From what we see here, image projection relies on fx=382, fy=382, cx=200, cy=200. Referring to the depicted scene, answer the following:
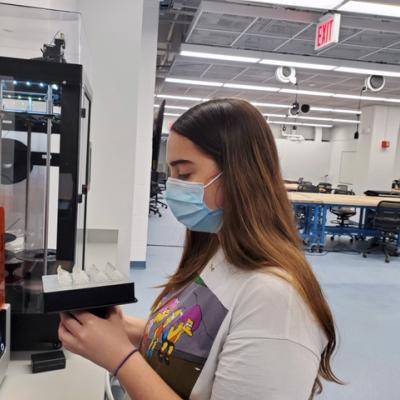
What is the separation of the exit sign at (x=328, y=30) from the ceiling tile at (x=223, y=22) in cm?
92

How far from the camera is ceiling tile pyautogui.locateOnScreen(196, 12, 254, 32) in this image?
15.7 feet

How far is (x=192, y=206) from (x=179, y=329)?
29cm

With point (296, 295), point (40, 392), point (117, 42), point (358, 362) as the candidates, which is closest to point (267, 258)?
point (296, 295)

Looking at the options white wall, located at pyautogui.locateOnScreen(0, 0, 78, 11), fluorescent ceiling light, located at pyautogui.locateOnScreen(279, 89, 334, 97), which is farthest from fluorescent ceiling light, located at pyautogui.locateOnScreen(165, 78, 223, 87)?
white wall, located at pyautogui.locateOnScreen(0, 0, 78, 11)

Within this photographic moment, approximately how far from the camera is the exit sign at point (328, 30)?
161 inches

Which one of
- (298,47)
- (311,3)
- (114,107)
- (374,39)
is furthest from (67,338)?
(298,47)

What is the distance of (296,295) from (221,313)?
15cm

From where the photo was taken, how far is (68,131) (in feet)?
4.03

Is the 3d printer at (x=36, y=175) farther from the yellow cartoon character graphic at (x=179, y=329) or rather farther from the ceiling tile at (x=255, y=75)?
the ceiling tile at (x=255, y=75)

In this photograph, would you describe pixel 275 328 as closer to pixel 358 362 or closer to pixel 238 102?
pixel 238 102

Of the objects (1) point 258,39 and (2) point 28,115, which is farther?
(1) point 258,39

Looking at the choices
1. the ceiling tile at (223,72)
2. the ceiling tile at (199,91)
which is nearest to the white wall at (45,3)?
the ceiling tile at (223,72)

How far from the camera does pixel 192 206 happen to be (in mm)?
920

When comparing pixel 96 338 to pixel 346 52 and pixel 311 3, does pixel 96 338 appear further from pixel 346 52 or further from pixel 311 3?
pixel 346 52
